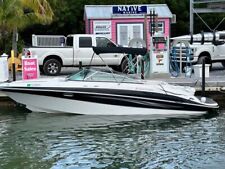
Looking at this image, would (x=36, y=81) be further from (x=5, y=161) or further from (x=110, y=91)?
(x=5, y=161)

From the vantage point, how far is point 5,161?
12.3 m

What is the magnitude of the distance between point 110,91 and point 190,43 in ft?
29.5

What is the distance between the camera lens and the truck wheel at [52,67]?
24309 mm

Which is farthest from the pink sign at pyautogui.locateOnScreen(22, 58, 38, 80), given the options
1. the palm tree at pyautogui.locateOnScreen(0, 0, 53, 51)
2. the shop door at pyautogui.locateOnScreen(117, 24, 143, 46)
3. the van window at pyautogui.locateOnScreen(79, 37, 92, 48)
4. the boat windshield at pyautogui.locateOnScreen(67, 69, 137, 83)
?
the shop door at pyautogui.locateOnScreen(117, 24, 143, 46)

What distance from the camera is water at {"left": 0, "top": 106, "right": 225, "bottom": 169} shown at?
12.1 metres

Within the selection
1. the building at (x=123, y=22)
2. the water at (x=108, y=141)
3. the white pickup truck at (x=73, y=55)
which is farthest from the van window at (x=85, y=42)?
the water at (x=108, y=141)

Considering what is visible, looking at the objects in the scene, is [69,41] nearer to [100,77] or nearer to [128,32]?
[128,32]

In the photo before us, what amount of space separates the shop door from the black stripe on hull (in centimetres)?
1159

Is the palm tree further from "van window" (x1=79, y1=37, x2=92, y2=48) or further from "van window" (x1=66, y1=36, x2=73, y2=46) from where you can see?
"van window" (x1=79, y1=37, x2=92, y2=48)

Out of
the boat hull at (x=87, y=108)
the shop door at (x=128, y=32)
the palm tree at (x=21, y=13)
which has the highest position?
the palm tree at (x=21, y=13)

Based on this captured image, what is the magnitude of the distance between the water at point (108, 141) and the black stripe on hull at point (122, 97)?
1.58 feet

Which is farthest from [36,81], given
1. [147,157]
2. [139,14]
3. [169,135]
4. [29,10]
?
[139,14]

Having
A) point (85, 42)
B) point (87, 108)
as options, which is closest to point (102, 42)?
point (85, 42)

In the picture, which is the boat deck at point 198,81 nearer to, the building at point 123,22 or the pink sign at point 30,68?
the pink sign at point 30,68
